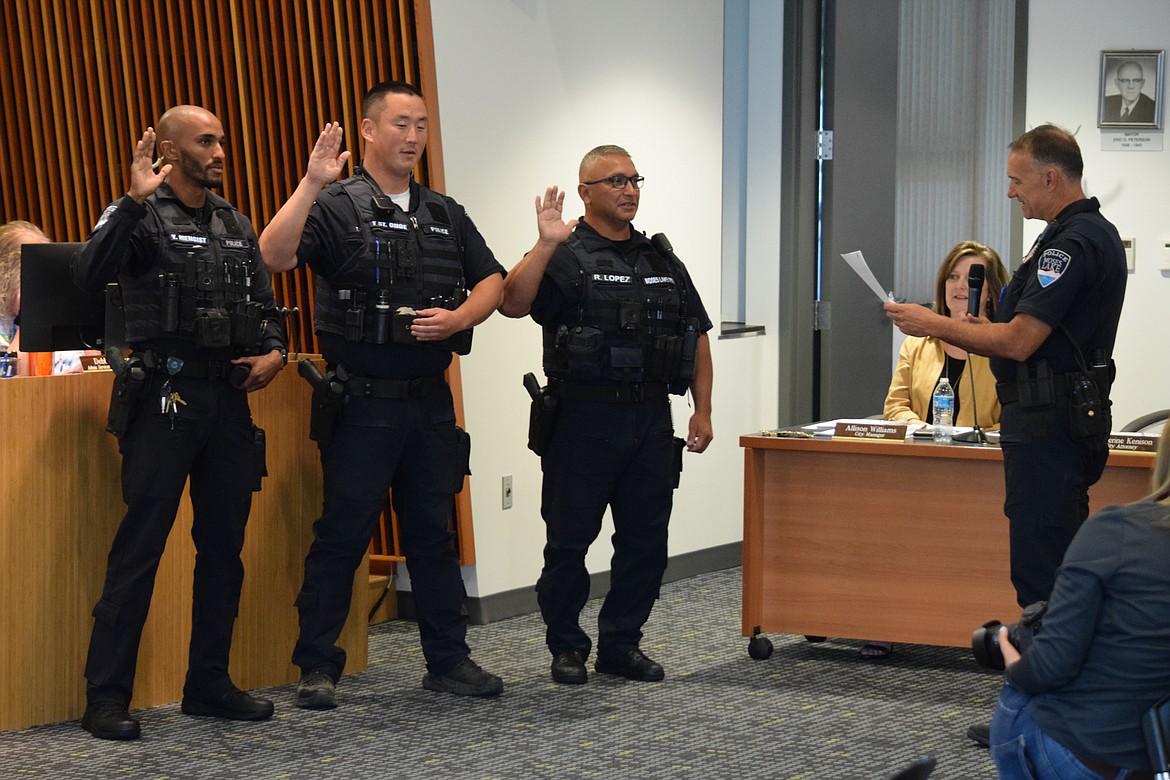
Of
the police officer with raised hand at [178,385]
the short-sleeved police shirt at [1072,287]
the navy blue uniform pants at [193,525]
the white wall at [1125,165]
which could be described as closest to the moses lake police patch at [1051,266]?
the short-sleeved police shirt at [1072,287]

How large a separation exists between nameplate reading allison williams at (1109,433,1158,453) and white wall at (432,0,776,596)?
2.25 m

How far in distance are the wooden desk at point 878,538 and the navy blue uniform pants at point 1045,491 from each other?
660mm

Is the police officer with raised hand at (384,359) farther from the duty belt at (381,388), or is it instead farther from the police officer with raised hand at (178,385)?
the police officer with raised hand at (178,385)

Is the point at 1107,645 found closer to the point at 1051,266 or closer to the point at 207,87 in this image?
the point at 1051,266

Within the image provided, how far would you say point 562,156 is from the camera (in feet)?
18.9

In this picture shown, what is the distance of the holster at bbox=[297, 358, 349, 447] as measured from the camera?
421 centimetres

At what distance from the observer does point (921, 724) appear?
13.6 feet

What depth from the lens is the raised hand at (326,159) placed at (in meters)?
4.06

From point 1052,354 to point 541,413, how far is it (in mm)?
1569

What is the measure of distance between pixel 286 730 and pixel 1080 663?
2.47m

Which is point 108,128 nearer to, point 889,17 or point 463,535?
point 463,535

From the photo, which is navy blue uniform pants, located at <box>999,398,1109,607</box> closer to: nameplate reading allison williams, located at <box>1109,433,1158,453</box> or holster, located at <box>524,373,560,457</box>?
nameplate reading allison williams, located at <box>1109,433,1158,453</box>

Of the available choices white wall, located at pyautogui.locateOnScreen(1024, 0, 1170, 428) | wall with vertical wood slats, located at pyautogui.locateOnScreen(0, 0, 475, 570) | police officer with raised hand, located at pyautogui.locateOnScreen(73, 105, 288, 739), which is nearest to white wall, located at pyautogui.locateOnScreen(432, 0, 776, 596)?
wall with vertical wood slats, located at pyautogui.locateOnScreen(0, 0, 475, 570)

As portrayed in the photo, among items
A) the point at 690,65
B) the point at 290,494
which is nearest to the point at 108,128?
the point at 290,494
